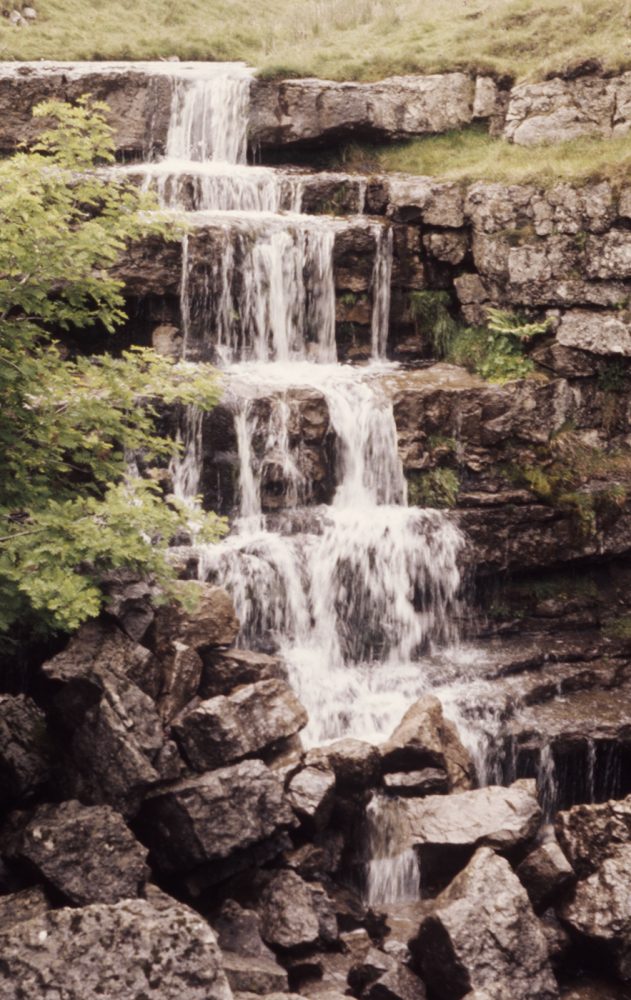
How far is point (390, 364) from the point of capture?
17.5 m

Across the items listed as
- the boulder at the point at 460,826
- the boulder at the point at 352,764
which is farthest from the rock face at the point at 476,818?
the boulder at the point at 352,764

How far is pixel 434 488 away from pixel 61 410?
7564 mm

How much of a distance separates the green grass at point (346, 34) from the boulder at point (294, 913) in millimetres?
16902

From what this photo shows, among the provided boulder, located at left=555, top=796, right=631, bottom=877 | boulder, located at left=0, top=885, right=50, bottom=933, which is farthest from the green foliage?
boulder, located at left=0, top=885, right=50, bottom=933

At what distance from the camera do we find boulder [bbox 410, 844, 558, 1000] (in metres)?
7.86

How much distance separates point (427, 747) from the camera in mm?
10445

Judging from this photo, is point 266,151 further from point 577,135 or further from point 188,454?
point 188,454

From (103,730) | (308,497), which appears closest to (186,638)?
(103,730)

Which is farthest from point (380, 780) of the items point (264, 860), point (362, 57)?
point (362, 57)

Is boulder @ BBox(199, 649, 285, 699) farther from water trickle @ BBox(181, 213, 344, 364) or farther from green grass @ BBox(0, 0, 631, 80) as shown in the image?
green grass @ BBox(0, 0, 631, 80)

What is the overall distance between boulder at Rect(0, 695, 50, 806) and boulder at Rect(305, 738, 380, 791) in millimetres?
2856

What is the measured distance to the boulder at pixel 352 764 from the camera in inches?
395

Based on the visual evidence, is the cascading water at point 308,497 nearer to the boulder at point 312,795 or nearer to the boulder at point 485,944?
the boulder at point 312,795

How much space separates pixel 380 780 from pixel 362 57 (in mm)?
18639
